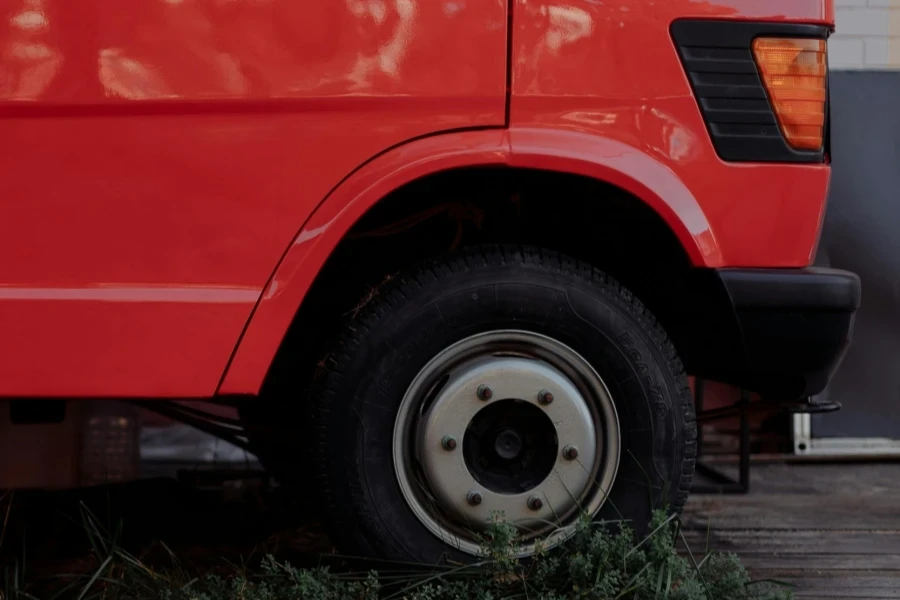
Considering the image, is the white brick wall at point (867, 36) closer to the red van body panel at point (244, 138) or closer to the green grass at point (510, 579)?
the red van body panel at point (244, 138)

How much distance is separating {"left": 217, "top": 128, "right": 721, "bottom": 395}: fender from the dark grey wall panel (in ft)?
8.54

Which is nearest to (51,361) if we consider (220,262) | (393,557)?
(220,262)

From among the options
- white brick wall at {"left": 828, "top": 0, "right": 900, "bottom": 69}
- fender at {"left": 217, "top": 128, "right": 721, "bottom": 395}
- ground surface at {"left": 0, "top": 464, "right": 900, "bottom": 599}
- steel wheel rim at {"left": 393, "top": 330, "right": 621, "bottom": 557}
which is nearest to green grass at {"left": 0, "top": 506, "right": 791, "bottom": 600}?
steel wheel rim at {"left": 393, "top": 330, "right": 621, "bottom": 557}

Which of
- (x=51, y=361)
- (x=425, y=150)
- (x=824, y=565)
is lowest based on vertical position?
(x=824, y=565)

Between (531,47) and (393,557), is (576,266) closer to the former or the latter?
(531,47)

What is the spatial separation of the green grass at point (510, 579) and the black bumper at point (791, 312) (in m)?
0.45

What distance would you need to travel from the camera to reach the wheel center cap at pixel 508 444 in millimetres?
1913

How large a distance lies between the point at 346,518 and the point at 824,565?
1339 millimetres

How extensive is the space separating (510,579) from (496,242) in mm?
799

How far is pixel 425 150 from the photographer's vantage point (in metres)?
1.82

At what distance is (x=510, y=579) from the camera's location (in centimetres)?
183

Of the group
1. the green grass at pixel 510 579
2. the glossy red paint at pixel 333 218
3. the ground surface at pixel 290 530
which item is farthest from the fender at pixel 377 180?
the ground surface at pixel 290 530

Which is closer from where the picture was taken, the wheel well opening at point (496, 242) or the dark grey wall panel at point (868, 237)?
the wheel well opening at point (496, 242)

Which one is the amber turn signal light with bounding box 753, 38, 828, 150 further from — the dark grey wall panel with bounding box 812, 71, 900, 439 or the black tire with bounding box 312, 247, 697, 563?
the dark grey wall panel with bounding box 812, 71, 900, 439
